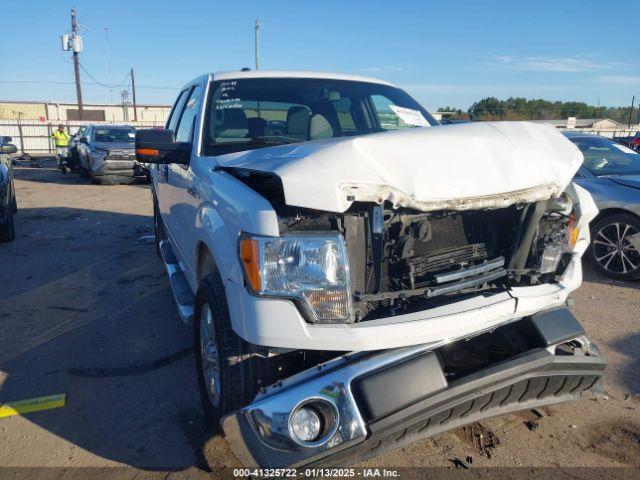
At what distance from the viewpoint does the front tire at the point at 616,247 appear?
5.67 m

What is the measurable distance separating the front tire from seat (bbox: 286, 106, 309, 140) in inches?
150

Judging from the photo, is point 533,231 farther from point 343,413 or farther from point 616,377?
point 616,377

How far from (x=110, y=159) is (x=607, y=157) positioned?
12.2m

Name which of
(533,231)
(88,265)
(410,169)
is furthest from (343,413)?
(88,265)

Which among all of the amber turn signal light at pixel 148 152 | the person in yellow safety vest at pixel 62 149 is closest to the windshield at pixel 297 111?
the amber turn signal light at pixel 148 152

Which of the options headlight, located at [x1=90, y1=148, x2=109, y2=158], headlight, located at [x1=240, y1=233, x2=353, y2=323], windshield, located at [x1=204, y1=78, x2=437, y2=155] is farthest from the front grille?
headlight, located at [x1=90, y1=148, x2=109, y2=158]

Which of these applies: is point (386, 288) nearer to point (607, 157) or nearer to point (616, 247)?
point (616, 247)

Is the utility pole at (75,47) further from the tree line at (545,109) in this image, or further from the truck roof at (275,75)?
the truck roof at (275,75)

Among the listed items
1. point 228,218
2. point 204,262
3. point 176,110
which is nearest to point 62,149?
point 176,110

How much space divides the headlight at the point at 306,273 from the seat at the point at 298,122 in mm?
1787

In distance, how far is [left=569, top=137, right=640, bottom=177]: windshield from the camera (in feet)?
21.2

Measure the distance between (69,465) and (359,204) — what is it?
199cm

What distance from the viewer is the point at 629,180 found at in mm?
5930

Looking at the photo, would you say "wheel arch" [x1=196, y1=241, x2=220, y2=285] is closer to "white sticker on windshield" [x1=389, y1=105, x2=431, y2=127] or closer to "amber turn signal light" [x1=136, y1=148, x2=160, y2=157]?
"amber turn signal light" [x1=136, y1=148, x2=160, y2=157]
